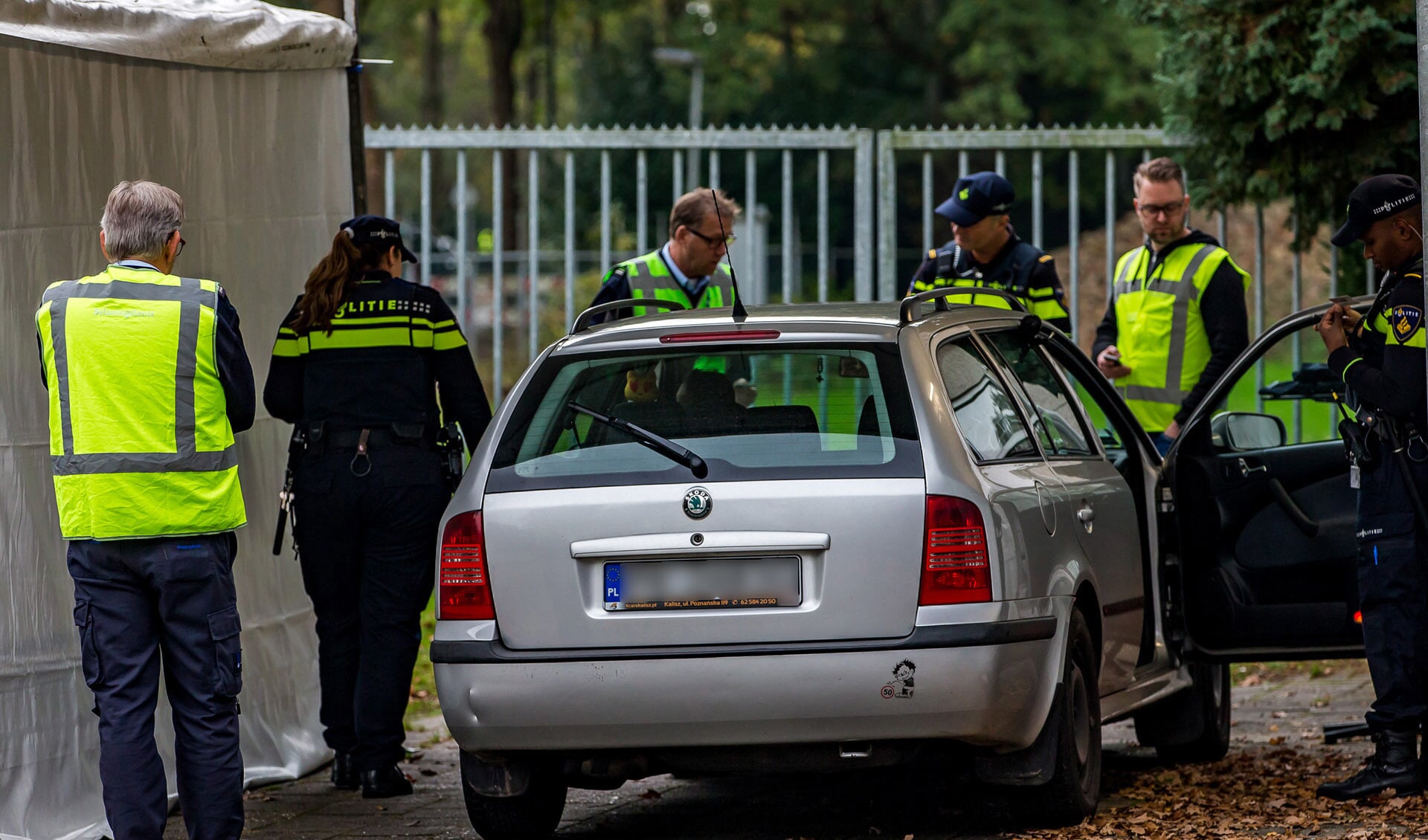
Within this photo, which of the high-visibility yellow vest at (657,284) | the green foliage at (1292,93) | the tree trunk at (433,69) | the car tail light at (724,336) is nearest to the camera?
the car tail light at (724,336)

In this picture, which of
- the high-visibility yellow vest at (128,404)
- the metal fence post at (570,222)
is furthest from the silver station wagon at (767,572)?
the metal fence post at (570,222)

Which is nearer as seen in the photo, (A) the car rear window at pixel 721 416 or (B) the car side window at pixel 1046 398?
(A) the car rear window at pixel 721 416

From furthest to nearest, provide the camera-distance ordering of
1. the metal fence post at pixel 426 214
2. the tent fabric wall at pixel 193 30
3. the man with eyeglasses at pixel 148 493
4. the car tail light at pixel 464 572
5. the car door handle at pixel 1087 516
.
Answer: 1. the metal fence post at pixel 426 214
2. the car door handle at pixel 1087 516
3. the tent fabric wall at pixel 193 30
4. the car tail light at pixel 464 572
5. the man with eyeglasses at pixel 148 493

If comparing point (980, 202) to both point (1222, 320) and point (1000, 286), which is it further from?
point (1222, 320)

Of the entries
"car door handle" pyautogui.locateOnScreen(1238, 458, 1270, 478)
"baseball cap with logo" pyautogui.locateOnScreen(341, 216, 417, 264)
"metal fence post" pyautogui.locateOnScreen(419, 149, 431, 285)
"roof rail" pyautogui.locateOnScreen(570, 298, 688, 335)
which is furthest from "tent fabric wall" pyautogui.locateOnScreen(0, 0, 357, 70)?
"car door handle" pyautogui.locateOnScreen(1238, 458, 1270, 478)

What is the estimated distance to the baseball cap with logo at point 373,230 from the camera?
6309mm

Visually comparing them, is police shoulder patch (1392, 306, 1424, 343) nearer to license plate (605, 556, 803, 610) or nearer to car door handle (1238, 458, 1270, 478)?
car door handle (1238, 458, 1270, 478)

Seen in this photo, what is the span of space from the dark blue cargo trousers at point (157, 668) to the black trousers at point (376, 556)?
112 cm

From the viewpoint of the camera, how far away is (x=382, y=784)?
252 inches

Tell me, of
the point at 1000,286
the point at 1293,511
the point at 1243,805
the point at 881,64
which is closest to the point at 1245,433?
the point at 1293,511

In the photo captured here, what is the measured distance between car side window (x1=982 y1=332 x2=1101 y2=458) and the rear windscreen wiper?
1.28 metres

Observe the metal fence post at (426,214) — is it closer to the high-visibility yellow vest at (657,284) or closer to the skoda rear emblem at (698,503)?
the high-visibility yellow vest at (657,284)

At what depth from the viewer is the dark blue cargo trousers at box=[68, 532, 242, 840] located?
16.2ft

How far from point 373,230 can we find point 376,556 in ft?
3.55
